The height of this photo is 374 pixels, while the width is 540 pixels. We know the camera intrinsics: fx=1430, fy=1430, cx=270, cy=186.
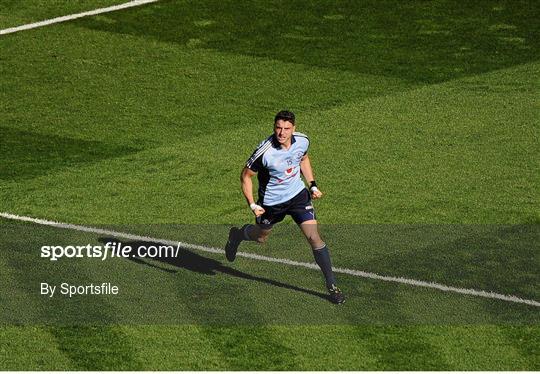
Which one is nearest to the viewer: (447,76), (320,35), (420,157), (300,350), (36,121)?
(300,350)

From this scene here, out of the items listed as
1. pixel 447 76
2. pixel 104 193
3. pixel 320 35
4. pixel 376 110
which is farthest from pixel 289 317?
pixel 320 35

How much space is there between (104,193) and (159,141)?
2.56m

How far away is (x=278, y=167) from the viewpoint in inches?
610

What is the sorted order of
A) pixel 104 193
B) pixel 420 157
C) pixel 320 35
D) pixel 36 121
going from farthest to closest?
pixel 320 35 → pixel 36 121 → pixel 420 157 → pixel 104 193

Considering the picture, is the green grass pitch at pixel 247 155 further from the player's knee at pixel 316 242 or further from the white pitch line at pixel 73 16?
the player's knee at pixel 316 242

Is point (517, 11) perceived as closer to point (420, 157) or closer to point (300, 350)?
point (420, 157)

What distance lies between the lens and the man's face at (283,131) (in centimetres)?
1510

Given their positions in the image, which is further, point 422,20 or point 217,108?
point 422,20

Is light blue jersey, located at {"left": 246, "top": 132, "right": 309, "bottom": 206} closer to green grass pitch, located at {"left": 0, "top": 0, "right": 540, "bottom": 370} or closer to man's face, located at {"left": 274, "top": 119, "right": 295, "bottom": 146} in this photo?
man's face, located at {"left": 274, "top": 119, "right": 295, "bottom": 146}

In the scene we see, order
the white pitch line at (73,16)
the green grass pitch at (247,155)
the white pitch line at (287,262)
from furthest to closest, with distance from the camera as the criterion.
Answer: the white pitch line at (73,16), the white pitch line at (287,262), the green grass pitch at (247,155)

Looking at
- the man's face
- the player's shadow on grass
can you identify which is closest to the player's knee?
the player's shadow on grass

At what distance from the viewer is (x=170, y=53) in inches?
1040

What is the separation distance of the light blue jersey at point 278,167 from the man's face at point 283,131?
0.13 metres

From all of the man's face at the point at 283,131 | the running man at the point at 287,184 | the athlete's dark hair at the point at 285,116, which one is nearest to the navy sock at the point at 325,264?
the running man at the point at 287,184
